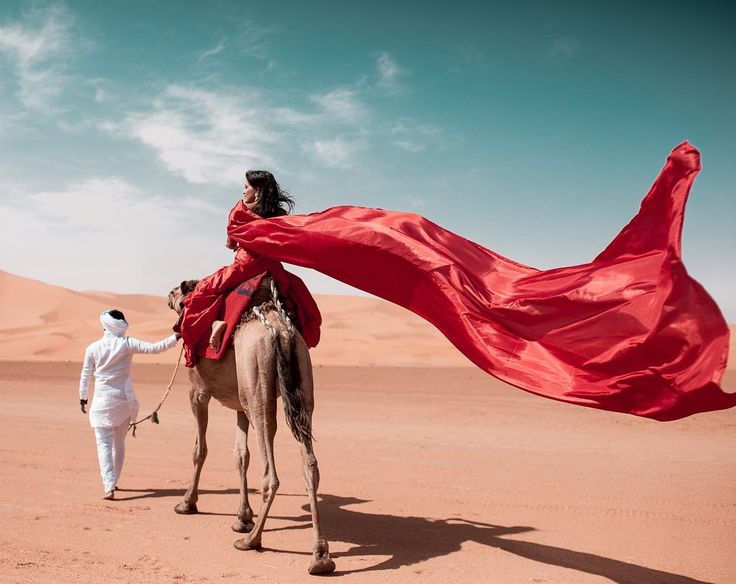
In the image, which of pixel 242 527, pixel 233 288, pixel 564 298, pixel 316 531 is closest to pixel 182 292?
pixel 233 288

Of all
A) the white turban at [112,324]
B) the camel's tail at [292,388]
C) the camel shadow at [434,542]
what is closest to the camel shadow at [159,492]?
the camel shadow at [434,542]

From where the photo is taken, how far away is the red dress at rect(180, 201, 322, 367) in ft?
23.2

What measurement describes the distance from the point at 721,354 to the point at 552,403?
14988 millimetres

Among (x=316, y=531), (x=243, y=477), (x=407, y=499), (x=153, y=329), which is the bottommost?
(x=407, y=499)

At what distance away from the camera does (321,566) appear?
19.3 feet

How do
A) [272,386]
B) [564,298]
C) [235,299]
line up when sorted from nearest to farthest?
[564,298]
[272,386]
[235,299]

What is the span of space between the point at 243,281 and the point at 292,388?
143 centimetres

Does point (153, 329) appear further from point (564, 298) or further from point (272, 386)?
point (564, 298)

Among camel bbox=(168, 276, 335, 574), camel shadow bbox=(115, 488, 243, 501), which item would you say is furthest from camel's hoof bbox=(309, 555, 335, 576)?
camel shadow bbox=(115, 488, 243, 501)

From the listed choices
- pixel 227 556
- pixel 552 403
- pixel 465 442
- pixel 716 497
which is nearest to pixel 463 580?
pixel 227 556

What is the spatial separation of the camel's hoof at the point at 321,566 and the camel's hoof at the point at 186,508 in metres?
2.52

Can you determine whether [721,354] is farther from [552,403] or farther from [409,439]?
[552,403]

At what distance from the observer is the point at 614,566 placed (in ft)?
20.9

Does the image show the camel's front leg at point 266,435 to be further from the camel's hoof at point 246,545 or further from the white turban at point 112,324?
the white turban at point 112,324
